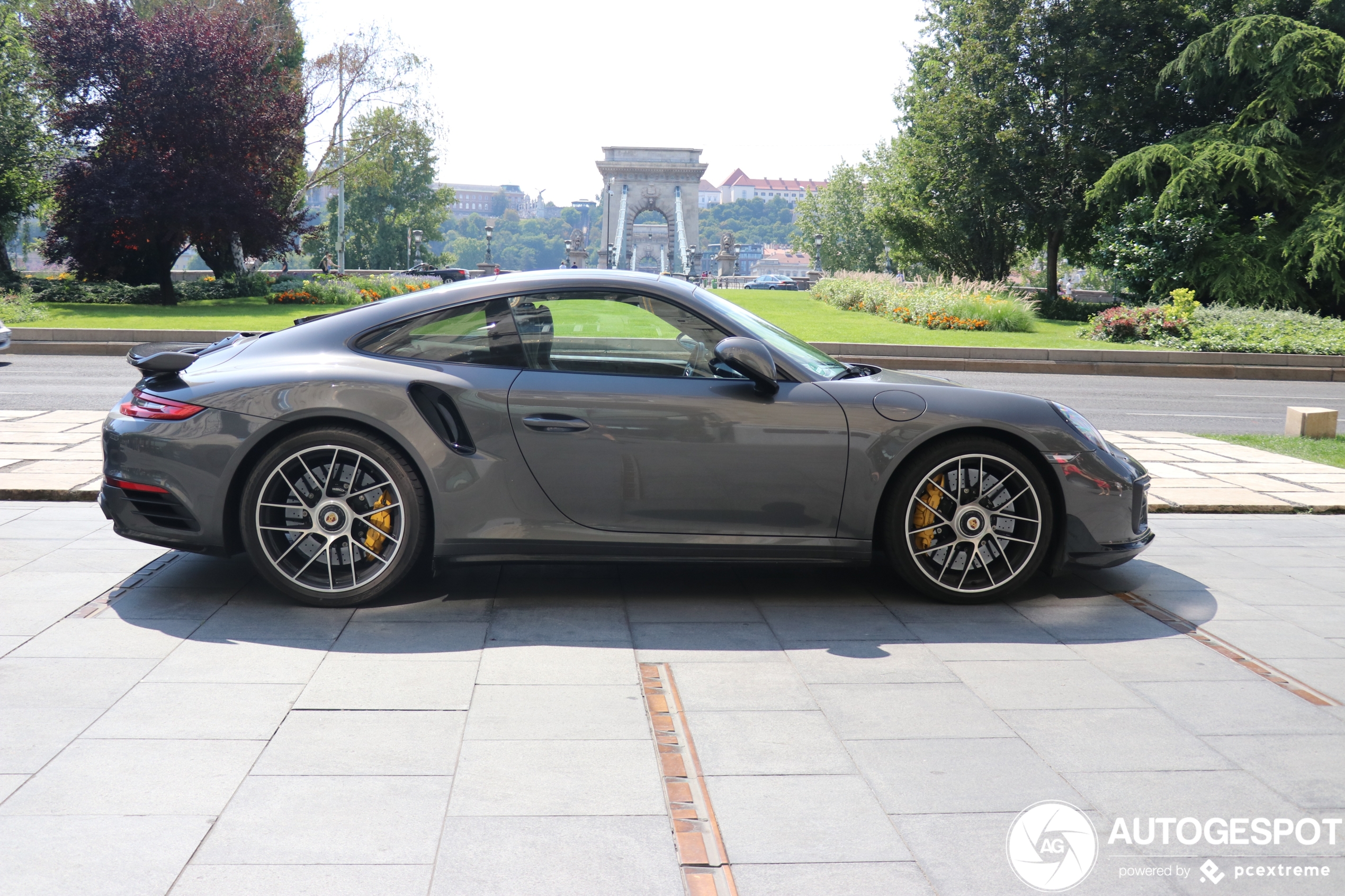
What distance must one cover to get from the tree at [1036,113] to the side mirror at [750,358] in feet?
101

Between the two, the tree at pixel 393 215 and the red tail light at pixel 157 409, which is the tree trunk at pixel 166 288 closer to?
the red tail light at pixel 157 409

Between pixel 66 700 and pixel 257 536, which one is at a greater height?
pixel 257 536

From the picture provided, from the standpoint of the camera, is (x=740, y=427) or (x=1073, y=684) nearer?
(x=1073, y=684)

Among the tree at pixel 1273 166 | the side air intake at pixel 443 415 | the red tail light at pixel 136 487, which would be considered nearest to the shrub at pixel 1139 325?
the tree at pixel 1273 166

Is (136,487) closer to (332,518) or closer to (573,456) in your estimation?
(332,518)

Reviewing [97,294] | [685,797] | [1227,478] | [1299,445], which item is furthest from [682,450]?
[97,294]

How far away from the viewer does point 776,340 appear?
15.0 ft

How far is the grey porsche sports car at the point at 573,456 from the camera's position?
4160mm

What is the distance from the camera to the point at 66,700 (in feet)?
10.6

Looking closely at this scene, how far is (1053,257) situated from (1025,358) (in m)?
16.8

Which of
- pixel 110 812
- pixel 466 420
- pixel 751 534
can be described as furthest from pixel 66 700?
pixel 751 534

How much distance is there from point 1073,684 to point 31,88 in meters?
33.1

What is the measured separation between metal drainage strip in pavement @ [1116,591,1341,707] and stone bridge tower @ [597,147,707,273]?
9182 centimetres

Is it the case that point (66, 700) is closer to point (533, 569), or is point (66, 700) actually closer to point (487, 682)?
point (487, 682)
